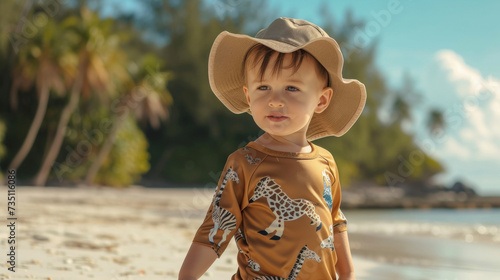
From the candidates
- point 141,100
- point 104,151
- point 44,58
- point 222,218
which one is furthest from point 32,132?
point 222,218

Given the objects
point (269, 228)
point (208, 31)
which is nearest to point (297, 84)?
point (269, 228)

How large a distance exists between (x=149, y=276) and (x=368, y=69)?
3268 cm

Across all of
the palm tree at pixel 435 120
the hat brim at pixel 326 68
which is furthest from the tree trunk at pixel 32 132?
the palm tree at pixel 435 120

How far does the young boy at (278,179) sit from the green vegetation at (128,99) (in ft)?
63.3

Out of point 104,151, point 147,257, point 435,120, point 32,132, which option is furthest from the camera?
point 435,120

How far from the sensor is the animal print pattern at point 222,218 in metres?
2.09

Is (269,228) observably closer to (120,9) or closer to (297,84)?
(297,84)

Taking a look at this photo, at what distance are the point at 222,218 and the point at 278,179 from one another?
26cm

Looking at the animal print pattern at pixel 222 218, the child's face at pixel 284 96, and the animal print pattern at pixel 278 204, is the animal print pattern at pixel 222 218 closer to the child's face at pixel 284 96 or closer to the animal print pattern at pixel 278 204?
the animal print pattern at pixel 278 204

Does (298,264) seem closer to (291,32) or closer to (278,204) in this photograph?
(278,204)

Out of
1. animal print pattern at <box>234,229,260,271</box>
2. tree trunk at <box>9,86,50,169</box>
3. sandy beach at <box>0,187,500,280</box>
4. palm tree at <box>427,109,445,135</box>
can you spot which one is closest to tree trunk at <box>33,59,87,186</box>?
tree trunk at <box>9,86,50,169</box>

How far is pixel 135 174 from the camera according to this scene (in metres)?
25.5

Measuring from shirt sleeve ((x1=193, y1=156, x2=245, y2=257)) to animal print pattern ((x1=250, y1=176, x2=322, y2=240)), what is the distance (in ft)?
0.25

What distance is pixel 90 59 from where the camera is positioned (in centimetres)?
2078
